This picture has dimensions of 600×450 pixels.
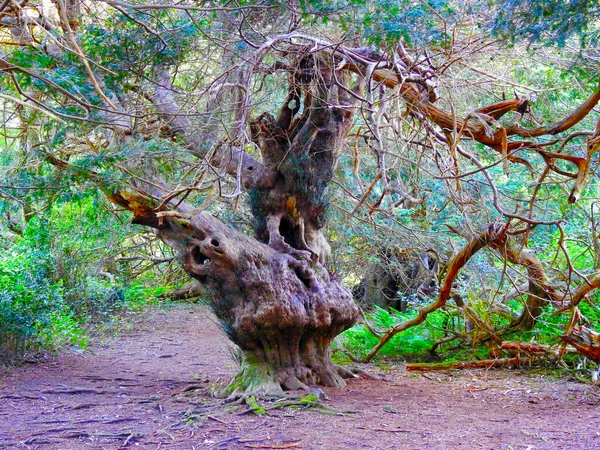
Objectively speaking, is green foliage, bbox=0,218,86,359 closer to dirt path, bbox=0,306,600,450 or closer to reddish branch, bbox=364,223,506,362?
dirt path, bbox=0,306,600,450

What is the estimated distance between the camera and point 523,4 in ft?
15.7

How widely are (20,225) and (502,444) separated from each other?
41.7 ft

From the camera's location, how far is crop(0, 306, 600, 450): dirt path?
507 cm

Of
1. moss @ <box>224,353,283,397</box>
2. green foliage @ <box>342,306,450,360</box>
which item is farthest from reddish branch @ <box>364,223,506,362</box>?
moss @ <box>224,353,283,397</box>

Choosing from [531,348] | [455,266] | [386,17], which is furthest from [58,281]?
[531,348]

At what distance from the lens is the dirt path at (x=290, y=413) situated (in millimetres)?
5070

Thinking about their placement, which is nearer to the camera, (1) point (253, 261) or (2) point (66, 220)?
(1) point (253, 261)

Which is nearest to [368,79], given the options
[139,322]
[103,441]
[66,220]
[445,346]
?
[103,441]

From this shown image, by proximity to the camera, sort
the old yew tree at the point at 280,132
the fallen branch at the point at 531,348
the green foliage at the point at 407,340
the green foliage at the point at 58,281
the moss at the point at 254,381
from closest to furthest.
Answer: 1. the old yew tree at the point at 280,132
2. the moss at the point at 254,381
3. the fallen branch at the point at 531,348
4. the green foliage at the point at 58,281
5. the green foliage at the point at 407,340

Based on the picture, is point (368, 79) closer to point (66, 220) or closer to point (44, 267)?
point (44, 267)

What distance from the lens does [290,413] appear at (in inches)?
233

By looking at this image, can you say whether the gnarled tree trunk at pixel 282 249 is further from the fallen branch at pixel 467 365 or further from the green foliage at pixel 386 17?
the fallen branch at pixel 467 365

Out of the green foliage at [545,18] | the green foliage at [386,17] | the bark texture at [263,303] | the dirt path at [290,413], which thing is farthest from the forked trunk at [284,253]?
the green foliage at [545,18]

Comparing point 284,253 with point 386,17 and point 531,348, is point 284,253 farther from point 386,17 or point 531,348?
point 531,348
